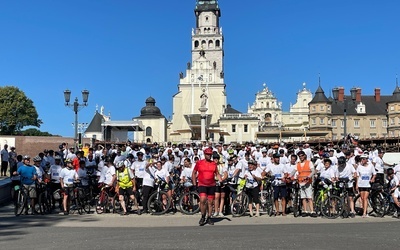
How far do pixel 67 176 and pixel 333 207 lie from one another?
7.88 m

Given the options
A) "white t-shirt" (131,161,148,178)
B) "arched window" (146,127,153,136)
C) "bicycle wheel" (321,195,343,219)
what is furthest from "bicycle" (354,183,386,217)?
"arched window" (146,127,153,136)

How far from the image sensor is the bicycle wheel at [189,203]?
15.4 meters

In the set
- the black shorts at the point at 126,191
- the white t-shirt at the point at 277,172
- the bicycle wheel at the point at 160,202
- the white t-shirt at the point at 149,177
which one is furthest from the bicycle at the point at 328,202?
the black shorts at the point at 126,191

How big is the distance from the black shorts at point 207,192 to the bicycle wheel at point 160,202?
8.56 ft

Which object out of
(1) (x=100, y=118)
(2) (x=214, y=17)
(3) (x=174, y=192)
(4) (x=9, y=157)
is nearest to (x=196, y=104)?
(1) (x=100, y=118)

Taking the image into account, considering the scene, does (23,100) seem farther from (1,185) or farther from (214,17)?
(1,185)

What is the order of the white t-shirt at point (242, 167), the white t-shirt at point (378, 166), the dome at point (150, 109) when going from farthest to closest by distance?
the dome at point (150, 109), the white t-shirt at point (378, 166), the white t-shirt at point (242, 167)

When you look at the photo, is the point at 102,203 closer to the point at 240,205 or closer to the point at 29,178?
the point at 29,178

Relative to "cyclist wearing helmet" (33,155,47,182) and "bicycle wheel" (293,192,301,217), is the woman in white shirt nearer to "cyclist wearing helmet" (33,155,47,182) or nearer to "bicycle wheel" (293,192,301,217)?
"bicycle wheel" (293,192,301,217)

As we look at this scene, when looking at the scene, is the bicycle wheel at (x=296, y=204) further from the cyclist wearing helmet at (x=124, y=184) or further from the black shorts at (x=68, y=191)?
the black shorts at (x=68, y=191)

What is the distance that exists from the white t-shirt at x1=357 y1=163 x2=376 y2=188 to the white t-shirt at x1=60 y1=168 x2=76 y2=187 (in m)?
8.48

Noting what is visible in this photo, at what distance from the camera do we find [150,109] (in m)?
113

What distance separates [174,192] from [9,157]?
38.2ft

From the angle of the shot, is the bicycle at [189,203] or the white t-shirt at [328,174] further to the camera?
the bicycle at [189,203]
